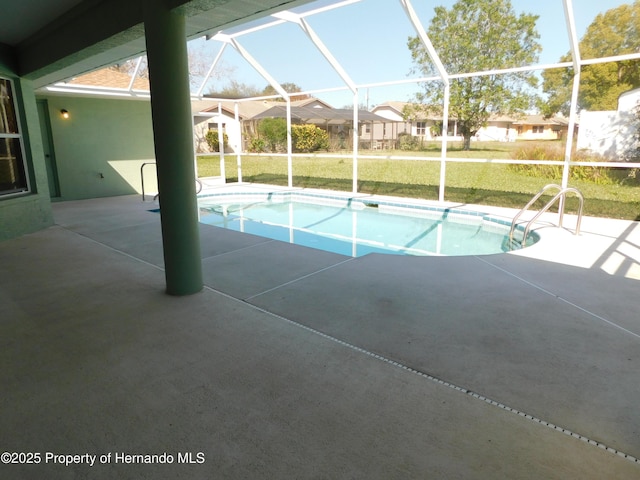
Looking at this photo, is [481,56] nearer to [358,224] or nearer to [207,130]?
[358,224]

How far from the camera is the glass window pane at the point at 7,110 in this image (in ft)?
18.1

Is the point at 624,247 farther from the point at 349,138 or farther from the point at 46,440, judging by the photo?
the point at 349,138

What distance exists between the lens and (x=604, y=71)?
32.4ft

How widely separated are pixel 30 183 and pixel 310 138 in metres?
13.2

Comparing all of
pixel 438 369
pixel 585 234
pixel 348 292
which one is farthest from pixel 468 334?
pixel 585 234

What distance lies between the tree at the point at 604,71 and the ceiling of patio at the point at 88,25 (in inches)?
408

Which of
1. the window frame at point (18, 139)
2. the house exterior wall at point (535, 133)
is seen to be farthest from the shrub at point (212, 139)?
the window frame at point (18, 139)

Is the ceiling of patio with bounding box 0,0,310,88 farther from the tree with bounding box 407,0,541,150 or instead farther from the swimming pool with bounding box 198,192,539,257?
the tree with bounding box 407,0,541,150

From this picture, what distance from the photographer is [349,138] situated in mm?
16625

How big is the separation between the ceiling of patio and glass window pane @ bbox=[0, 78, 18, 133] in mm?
296

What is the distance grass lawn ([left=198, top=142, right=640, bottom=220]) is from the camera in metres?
8.92

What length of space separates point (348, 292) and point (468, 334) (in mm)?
1062

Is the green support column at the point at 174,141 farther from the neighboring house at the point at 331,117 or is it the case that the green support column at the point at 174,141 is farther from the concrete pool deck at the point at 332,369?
the neighboring house at the point at 331,117

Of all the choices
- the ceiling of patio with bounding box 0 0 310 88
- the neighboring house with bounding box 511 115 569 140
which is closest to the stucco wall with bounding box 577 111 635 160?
the neighboring house with bounding box 511 115 569 140
